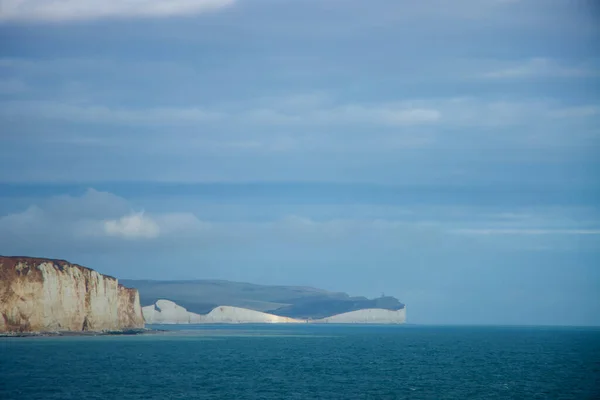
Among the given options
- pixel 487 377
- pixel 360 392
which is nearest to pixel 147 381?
pixel 360 392

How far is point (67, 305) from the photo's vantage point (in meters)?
103

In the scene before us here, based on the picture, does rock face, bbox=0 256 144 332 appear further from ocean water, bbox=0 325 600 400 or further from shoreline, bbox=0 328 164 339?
ocean water, bbox=0 325 600 400

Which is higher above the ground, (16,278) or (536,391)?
(16,278)

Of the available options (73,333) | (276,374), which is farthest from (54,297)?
(276,374)

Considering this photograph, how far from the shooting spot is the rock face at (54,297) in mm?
92250

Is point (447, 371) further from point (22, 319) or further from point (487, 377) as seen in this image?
point (22, 319)

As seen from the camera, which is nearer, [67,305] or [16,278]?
[16,278]

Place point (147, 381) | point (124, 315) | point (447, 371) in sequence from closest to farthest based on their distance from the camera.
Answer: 1. point (147, 381)
2. point (447, 371)
3. point (124, 315)

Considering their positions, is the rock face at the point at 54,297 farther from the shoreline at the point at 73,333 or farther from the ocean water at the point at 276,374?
the ocean water at the point at 276,374

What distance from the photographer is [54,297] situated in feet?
325

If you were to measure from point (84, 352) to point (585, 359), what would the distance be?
164 ft

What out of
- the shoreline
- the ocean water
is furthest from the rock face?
the ocean water

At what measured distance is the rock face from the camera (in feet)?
303

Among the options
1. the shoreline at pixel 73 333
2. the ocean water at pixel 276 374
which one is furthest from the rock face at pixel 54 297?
the ocean water at pixel 276 374
